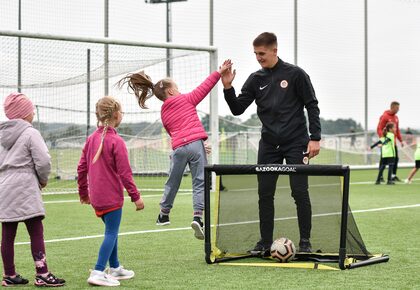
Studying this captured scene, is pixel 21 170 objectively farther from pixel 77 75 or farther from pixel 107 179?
pixel 77 75

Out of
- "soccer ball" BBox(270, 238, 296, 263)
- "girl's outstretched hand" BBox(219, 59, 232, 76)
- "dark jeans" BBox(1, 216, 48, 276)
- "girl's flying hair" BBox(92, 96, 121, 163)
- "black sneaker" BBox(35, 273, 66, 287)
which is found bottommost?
"black sneaker" BBox(35, 273, 66, 287)

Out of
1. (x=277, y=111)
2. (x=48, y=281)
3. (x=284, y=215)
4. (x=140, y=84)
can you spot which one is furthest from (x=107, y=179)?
(x=140, y=84)

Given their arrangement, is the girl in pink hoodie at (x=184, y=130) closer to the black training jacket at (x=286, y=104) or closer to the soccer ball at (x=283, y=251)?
the black training jacket at (x=286, y=104)

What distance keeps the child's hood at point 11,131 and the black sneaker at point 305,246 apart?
246 cm

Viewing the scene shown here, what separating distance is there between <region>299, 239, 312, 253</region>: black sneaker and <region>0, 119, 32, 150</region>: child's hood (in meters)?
2.46

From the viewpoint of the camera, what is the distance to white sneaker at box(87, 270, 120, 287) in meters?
5.47

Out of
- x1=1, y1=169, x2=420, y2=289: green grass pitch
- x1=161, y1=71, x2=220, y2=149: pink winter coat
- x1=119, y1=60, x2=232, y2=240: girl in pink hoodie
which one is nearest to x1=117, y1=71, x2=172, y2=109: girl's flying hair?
x1=119, y1=60, x2=232, y2=240: girl in pink hoodie

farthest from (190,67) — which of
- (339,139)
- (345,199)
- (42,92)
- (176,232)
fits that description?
(339,139)

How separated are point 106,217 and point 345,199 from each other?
1782 millimetres

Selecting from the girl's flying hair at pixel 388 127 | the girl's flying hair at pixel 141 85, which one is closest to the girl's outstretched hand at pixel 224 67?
the girl's flying hair at pixel 141 85

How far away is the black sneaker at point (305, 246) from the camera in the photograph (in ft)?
21.5

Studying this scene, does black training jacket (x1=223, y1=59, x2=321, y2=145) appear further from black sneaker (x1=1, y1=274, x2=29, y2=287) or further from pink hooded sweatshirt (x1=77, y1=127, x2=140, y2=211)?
black sneaker (x1=1, y1=274, x2=29, y2=287)

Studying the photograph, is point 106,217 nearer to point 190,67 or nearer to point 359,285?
point 359,285

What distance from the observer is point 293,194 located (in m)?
6.49
